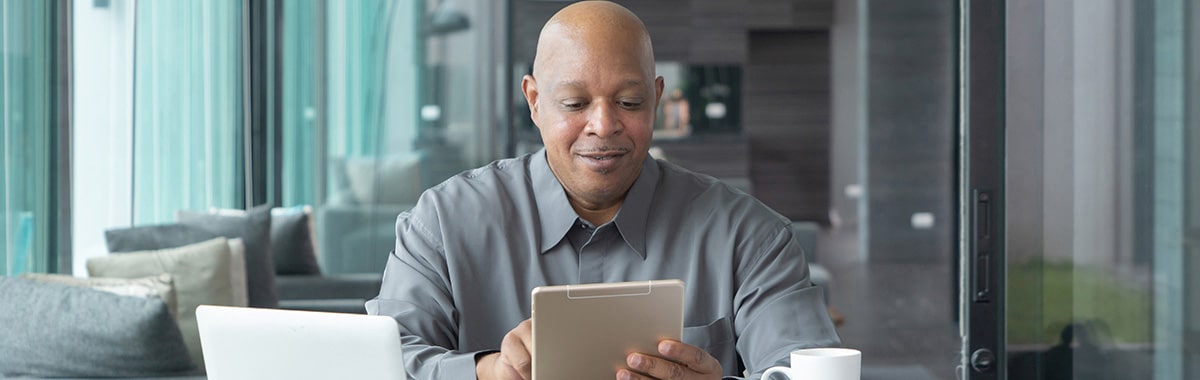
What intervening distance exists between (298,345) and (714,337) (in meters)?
0.67

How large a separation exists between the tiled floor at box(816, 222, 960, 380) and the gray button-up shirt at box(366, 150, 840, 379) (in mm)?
2069

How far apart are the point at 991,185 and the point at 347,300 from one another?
→ 117 inches

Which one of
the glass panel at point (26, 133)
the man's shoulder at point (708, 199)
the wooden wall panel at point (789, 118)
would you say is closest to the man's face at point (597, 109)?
the man's shoulder at point (708, 199)

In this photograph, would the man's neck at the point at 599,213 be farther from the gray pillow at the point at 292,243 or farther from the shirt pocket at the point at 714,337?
the gray pillow at the point at 292,243

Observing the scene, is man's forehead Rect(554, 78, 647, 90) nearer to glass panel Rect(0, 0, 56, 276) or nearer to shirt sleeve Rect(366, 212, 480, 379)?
shirt sleeve Rect(366, 212, 480, 379)

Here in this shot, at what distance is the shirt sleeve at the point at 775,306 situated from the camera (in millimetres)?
1842

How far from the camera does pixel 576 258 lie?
1.99m

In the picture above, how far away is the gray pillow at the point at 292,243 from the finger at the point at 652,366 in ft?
11.9

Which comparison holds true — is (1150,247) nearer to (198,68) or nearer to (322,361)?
(322,361)

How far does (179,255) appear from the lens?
3939 millimetres

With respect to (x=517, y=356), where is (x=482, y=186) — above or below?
above

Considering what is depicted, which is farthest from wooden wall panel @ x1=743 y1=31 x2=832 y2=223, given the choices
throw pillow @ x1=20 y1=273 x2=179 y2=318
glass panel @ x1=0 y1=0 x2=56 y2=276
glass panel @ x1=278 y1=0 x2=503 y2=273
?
throw pillow @ x1=20 y1=273 x2=179 y2=318

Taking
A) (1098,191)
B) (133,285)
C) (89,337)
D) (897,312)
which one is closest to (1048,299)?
(1098,191)

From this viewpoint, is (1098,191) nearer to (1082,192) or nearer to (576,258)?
(1082,192)
